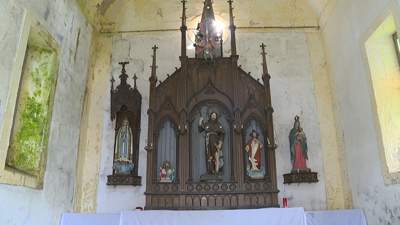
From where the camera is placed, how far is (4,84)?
534 cm

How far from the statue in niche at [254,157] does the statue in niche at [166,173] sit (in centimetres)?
173

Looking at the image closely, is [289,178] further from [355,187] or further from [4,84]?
[4,84]

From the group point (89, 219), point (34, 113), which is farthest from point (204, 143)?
point (34, 113)

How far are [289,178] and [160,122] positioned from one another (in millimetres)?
3332

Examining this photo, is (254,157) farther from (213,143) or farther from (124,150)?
(124,150)

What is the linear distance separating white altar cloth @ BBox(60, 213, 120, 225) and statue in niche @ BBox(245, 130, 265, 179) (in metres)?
3.09

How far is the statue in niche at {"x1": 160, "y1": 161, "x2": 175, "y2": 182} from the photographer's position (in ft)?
25.8

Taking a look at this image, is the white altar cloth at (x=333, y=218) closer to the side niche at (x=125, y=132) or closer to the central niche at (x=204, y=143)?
the central niche at (x=204, y=143)

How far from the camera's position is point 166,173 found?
7938 mm

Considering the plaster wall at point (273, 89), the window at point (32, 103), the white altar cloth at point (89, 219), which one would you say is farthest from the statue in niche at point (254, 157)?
the window at point (32, 103)

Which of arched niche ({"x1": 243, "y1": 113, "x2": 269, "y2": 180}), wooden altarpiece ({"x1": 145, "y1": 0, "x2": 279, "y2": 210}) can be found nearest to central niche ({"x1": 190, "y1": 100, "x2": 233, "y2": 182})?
wooden altarpiece ({"x1": 145, "y1": 0, "x2": 279, "y2": 210})

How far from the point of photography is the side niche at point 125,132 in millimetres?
8164

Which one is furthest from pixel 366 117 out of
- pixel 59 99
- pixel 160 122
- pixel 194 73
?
pixel 59 99

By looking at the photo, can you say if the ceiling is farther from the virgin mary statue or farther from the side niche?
the virgin mary statue
